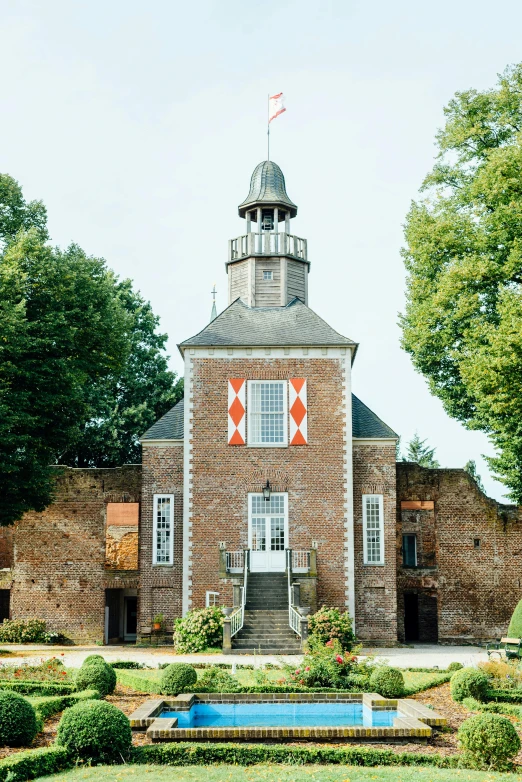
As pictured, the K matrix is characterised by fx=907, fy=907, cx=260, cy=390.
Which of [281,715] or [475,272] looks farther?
[475,272]

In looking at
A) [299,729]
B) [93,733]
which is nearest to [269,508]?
[299,729]

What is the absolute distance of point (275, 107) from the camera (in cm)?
3138

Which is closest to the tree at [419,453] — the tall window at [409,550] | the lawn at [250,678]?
the tall window at [409,550]

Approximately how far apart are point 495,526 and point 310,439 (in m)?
7.08

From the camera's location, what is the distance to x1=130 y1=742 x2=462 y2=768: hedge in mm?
10516

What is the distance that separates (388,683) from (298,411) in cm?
1296

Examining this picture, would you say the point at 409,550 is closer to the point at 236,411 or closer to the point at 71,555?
the point at 236,411

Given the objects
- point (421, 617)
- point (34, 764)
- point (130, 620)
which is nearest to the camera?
point (34, 764)

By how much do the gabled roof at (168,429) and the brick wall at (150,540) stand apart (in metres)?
0.31

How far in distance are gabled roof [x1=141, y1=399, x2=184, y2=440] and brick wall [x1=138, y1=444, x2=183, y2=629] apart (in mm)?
305

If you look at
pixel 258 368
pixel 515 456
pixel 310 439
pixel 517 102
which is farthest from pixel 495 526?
pixel 517 102

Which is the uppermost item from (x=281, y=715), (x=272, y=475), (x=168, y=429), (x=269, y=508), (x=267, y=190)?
(x=267, y=190)

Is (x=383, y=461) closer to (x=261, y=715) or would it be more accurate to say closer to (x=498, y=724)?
(x=261, y=715)

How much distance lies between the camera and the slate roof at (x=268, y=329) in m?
27.5
